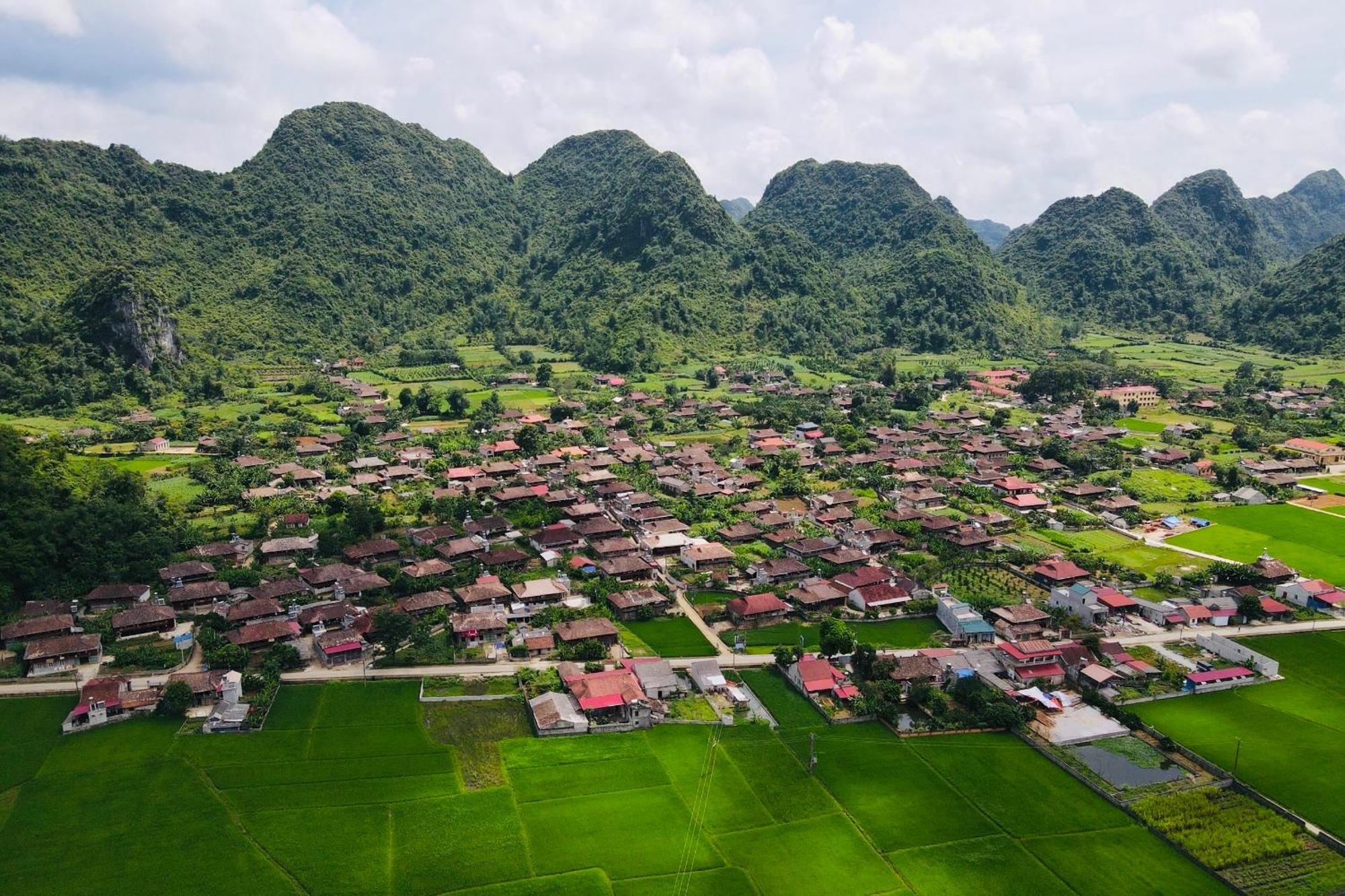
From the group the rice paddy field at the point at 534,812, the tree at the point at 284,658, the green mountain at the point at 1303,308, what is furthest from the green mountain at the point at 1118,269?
the tree at the point at 284,658

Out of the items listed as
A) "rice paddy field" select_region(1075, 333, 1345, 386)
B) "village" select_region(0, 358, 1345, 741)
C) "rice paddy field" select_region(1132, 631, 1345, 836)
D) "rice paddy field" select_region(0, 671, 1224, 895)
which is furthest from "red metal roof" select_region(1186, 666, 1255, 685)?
"rice paddy field" select_region(1075, 333, 1345, 386)

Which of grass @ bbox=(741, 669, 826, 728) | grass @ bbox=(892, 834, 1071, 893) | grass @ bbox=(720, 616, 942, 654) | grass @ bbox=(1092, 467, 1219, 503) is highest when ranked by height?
grass @ bbox=(1092, 467, 1219, 503)

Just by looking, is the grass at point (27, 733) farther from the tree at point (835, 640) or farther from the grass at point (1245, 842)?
the grass at point (1245, 842)

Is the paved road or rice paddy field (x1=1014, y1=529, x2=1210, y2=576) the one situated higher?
rice paddy field (x1=1014, y1=529, x2=1210, y2=576)

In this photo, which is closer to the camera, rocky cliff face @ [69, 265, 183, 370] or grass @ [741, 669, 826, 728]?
grass @ [741, 669, 826, 728]

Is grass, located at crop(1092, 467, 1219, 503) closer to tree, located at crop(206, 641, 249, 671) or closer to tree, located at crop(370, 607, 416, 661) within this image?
tree, located at crop(370, 607, 416, 661)

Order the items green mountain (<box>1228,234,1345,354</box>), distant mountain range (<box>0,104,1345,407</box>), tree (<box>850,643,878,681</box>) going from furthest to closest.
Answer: green mountain (<box>1228,234,1345,354</box>) → distant mountain range (<box>0,104,1345,407</box>) → tree (<box>850,643,878,681</box>)

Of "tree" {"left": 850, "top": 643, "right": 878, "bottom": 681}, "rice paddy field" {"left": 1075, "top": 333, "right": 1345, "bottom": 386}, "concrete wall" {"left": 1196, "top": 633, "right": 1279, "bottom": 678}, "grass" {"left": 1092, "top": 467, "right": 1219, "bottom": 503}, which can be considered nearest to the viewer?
"tree" {"left": 850, "top": 643, "right": 878, "bottom": 681}
